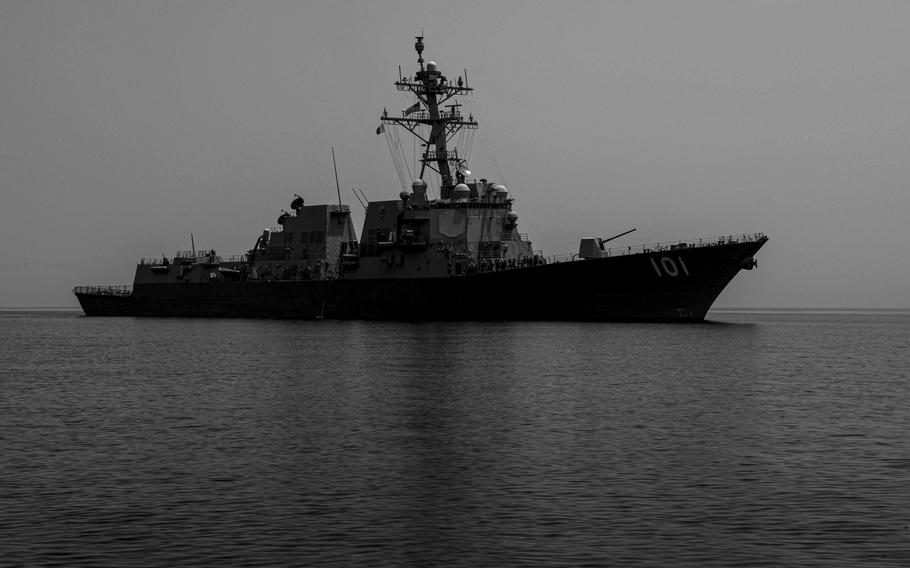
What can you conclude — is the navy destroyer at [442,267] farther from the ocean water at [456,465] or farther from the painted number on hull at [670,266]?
the ocean water at [456,465]

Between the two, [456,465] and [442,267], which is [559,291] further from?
[456,465]

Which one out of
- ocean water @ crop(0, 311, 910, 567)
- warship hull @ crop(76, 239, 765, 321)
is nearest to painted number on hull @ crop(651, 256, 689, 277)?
warship hull @ crop(76, 239, 765, 321)

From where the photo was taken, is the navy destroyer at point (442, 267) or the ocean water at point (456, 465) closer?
the ocean water at point (456, 465)

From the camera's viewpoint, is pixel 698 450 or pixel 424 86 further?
pixel 424 86

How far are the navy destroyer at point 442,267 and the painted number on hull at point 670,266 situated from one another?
0.06m

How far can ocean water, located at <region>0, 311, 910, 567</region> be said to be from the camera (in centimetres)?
1334

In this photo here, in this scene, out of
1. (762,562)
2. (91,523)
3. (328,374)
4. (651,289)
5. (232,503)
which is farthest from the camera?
(651,289)

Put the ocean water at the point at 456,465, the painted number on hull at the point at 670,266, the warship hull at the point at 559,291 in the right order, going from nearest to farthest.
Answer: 1. the ocean water at the point at 456,465
2. the painted number on hull at the point at 670,266
3. the warship hull at the point at 559,291

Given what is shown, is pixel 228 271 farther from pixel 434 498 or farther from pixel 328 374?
pixel 434 498

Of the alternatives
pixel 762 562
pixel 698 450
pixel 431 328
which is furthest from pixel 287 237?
pixel 762 562

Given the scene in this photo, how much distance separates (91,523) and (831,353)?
4331 centimetres

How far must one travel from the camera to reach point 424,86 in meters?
72.5

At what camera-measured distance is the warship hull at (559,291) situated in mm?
57406

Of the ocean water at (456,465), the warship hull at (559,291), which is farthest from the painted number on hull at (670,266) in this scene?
the ocean water at (456,465)
